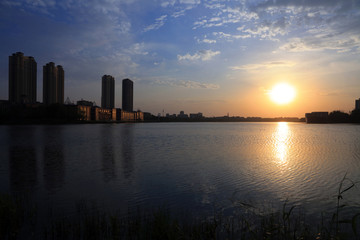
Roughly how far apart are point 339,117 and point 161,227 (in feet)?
743

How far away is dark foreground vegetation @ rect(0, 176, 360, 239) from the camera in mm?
7012

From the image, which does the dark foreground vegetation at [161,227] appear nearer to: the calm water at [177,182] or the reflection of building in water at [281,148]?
the calm water at [177,182]

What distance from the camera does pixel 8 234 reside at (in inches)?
286

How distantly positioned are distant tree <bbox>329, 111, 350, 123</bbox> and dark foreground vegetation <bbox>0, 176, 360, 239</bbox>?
723 ft

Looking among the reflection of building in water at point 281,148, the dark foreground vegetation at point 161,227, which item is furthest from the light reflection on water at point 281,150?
the dark foreground vegetation at point 161,227

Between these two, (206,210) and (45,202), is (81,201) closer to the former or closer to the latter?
(45,202)

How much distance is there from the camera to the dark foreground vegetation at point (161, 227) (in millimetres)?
7012

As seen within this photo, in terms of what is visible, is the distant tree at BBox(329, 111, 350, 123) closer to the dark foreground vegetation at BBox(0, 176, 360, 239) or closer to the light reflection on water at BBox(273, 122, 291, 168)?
the light reflection on water at BBox(273, 122, 291, 168)

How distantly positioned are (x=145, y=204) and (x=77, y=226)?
10.6 feet

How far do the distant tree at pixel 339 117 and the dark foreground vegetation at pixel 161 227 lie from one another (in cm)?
22031

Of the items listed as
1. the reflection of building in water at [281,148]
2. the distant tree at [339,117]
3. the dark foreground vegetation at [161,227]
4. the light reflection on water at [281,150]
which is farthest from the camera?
the distant tree at [339,117]

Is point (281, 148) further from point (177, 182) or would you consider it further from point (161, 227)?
point (161, 227)

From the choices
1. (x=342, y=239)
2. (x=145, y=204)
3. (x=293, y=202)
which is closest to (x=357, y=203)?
(x=293, y=202)

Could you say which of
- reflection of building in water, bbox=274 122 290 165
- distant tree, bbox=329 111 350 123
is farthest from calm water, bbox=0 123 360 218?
distant tree, bbox=329 111 350 123
